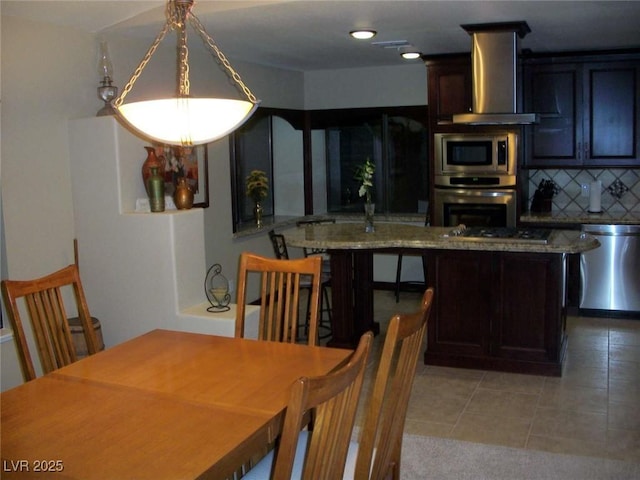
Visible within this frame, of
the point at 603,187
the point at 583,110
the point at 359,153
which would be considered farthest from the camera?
the point at 359,153

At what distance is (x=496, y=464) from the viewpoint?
332 centimetres

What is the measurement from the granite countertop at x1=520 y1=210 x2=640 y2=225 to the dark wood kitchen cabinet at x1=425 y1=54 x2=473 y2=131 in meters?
1.14

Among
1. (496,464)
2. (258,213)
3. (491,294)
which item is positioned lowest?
(496,464)

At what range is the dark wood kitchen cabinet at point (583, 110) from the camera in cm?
604

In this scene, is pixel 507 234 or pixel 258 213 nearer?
pixel 507 234

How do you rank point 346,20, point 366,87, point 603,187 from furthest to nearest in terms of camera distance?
point 366,87 → point 603,187 → point 346,20

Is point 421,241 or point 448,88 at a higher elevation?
point 448,88

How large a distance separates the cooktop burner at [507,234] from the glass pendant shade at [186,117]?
2.50 meters

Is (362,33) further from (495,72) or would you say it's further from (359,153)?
(359,153)

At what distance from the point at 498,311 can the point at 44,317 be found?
2.89 metres

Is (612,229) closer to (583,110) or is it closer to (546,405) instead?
(583,110)

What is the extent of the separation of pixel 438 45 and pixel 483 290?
2.25m

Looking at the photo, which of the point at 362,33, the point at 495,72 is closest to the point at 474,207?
the point at 495,72

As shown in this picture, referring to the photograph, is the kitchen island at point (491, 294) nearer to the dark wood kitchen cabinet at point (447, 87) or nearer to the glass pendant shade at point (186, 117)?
the dark wood kitchen cabinet at point (447, 87)
